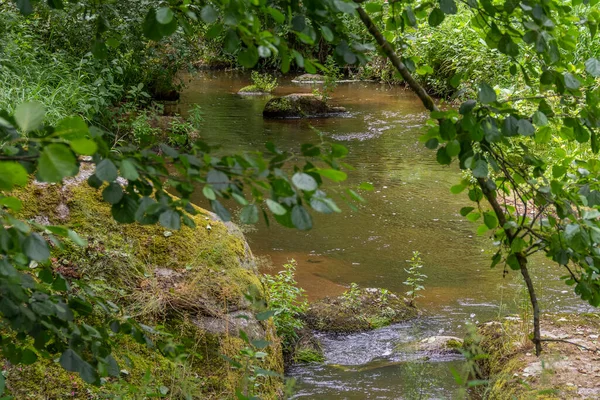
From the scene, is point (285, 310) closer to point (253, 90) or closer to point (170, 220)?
point (170, 220)

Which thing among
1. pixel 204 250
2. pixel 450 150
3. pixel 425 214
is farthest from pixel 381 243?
pixel 450 150

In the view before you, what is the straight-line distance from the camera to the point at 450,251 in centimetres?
712

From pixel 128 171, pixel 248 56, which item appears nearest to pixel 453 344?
pixel 248 56

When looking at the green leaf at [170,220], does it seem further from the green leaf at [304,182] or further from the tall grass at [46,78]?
the tall grass at [46,78]

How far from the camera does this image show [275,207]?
3.73ft

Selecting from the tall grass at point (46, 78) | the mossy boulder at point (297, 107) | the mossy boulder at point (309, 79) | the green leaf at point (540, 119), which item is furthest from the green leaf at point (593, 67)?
the mossy boulder at point (309, 79)

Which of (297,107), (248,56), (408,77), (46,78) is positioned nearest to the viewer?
(248,56)

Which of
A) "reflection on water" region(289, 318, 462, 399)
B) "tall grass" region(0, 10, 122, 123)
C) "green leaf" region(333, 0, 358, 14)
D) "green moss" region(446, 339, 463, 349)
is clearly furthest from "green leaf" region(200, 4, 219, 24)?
"tall grass" region(0, 10, 122, 123)

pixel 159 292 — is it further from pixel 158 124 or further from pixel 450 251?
pixel 158 124

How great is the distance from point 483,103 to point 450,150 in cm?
15

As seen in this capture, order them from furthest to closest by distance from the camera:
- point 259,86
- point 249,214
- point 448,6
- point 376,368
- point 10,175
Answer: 1. point 259,86
2. point 376,368
3. point 448,6
4. point 249,214
5. point 10,175

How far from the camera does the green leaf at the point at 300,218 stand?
117 cm

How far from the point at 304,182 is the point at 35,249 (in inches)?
18.5

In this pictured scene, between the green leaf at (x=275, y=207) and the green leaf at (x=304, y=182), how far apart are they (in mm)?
49
